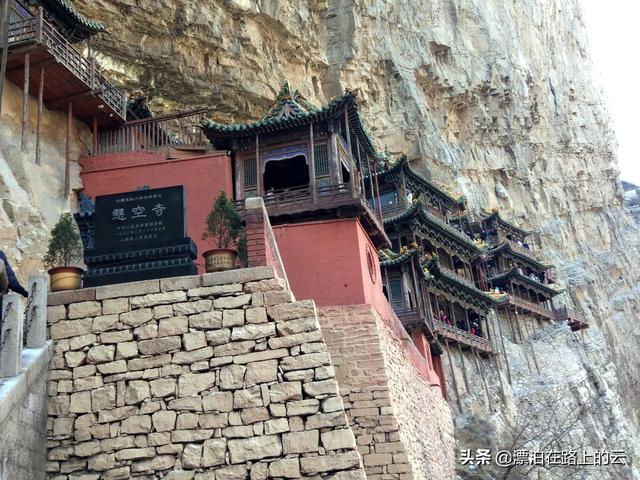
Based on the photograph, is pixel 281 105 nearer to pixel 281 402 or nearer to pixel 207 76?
pixel 281 402

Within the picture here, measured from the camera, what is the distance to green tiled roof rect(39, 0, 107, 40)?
19.0 m

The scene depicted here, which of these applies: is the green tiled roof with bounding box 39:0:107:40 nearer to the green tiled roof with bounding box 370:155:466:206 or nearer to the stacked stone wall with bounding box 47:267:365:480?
the stacked stone wall with bounding box 47:267:365:480

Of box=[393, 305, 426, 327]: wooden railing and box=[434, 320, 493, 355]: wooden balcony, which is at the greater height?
box=[434, 320, 493, 355]: wooden balcony

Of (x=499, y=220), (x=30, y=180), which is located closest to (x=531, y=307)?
(x=499, y=220)

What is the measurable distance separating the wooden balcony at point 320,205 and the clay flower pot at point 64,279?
22.3ft

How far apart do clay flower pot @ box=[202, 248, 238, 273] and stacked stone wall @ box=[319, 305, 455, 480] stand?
4666mm

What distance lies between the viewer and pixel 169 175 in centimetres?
1702

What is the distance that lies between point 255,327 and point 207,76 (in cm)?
2232

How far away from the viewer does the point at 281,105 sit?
16391 millimetres

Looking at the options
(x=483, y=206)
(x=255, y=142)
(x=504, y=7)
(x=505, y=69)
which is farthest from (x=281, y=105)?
(x=504, y=7)

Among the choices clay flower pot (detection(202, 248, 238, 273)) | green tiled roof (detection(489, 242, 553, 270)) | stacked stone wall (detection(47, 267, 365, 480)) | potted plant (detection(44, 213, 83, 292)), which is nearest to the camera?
stacked stone wall (detection(47, 267, 365, 480))

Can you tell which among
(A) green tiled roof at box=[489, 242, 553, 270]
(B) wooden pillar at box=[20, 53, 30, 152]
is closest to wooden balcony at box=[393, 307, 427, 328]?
(B) wooden pillar at box=[20, 53, 30, 152]

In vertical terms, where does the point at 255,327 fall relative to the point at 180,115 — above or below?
below

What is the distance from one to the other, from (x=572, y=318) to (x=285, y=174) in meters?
28.5
